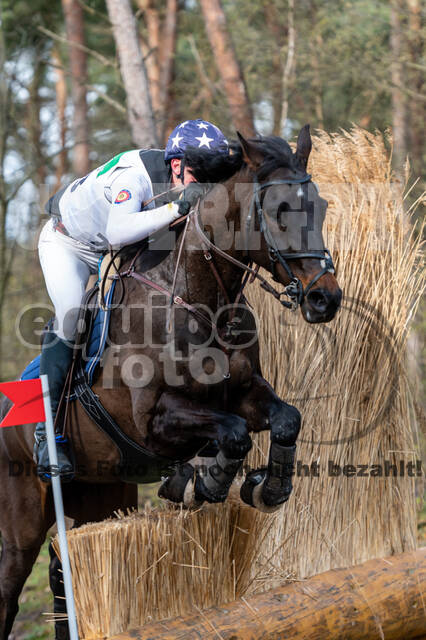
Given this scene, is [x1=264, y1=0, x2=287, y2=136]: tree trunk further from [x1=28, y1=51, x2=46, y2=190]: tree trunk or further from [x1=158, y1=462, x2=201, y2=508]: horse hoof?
[x1=158, y1=462, x2=201, y2=508]: horse hoof

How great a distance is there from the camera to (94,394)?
3.53 meters

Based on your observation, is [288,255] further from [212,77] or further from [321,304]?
[212,77]

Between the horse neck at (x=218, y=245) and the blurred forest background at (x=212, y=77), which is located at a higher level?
the blurred forest background at (x=212, y=77)

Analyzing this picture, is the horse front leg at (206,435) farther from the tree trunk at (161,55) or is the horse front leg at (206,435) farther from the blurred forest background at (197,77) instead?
the tree trunk at (161,55)

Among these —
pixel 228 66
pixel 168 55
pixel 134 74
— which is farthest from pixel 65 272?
pixel 168 55

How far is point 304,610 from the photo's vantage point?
342cm

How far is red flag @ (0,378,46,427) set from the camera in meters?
3.55

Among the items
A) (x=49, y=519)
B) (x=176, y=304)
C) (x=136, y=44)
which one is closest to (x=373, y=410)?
(x=176, y=304)

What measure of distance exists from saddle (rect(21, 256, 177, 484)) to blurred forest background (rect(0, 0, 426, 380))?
17.1ft

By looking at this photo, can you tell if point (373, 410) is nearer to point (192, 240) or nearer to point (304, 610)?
point (304, 610)

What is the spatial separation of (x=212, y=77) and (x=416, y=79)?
4.71m

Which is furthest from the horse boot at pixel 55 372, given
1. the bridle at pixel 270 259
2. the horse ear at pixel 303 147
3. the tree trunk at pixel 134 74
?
the tree trunk at pixel 134 74

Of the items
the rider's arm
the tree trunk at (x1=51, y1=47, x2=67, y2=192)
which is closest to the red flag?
the rider's arm

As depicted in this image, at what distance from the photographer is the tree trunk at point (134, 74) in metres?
7.71
